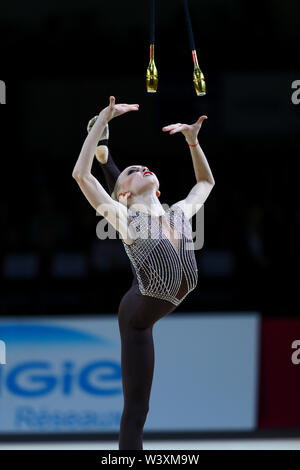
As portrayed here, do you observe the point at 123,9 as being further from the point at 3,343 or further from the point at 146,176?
the point at 146,176

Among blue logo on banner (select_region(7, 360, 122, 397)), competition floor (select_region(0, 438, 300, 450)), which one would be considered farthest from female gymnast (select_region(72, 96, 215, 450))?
blue logo on banner (select_region(7, 360, 122, 397))

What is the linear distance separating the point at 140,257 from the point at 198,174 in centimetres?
56

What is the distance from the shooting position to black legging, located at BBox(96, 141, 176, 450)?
11.2ft

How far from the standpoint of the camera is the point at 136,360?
3.42 metres

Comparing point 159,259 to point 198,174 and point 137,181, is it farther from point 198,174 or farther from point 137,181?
point 198,174

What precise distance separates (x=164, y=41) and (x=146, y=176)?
156 inches

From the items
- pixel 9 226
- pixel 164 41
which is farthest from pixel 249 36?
pixel 9 226

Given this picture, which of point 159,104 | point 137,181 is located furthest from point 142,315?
point 159,104

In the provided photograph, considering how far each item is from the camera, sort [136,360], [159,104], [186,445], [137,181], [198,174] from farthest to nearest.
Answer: [159,104]
[186,445]
[198,174]
[137,181]
[136,360]

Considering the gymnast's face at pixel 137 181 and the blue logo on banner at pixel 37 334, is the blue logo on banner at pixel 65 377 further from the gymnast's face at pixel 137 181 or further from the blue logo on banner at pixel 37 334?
the gymnast's face at pixel 137 181

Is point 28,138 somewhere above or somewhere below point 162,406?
above

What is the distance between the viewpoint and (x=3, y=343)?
17.6 ft

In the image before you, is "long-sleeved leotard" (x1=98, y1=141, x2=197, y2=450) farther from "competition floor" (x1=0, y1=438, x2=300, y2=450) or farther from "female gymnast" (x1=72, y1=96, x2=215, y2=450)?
"competition floor" (x1=0, y1=438, x2=300, y2=450)

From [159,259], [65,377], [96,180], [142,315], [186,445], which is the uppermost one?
[96,180]
